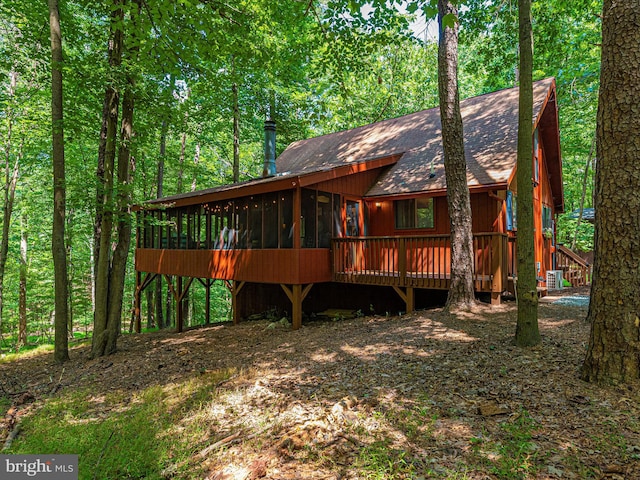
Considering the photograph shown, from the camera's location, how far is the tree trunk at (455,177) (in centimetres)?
740

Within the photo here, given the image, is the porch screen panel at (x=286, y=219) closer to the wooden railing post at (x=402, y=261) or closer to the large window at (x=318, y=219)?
the large window at (x=318, y=219)

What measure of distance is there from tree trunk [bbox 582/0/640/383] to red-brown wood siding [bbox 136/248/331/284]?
653 centimetres

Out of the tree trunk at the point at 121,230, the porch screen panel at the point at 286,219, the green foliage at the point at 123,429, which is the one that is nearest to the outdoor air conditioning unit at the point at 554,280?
the porch screen panel at the point at 286,219

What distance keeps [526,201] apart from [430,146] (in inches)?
311

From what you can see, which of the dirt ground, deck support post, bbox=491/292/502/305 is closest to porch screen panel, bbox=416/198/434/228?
deck support post, bbox=491/292/502/305

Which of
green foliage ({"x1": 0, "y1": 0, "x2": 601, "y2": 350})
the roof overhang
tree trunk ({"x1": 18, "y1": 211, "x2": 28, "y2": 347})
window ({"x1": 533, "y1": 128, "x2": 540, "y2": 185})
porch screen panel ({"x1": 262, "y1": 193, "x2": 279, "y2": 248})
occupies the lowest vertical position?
tree trunk ({"x1": 18, "y1": 211, "x2": 28, "y2": 347})

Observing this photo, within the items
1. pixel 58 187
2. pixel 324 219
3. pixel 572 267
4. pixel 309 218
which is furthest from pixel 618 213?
pixel 572 267

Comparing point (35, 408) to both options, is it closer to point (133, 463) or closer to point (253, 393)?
point (133, 463)

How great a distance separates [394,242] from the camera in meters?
9.09

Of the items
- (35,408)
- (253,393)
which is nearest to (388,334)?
(253,393)

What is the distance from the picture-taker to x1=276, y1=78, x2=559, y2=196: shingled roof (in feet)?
31.6

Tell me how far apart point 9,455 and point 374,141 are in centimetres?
1383

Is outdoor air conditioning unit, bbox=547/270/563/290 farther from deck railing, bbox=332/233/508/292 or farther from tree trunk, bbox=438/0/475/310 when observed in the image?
tree trunk, bbox=438/0/475/310

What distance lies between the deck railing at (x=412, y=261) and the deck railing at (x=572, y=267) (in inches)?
304
